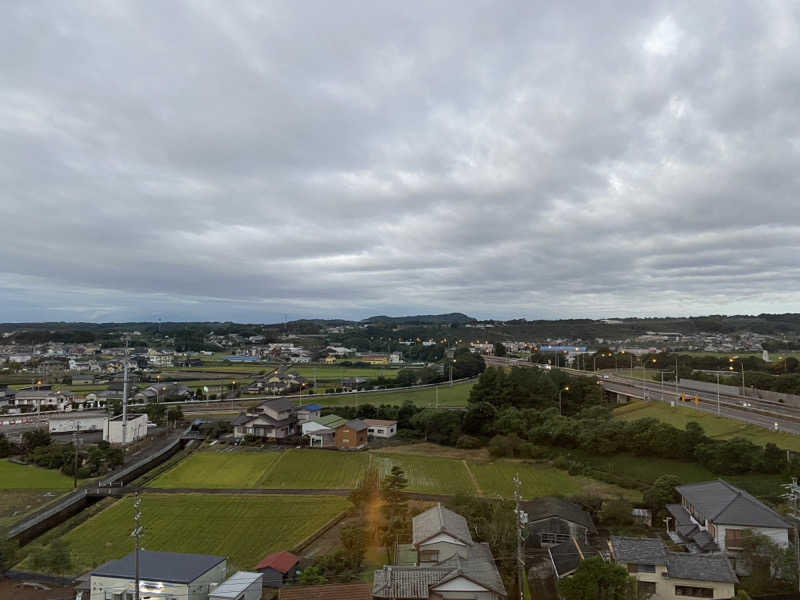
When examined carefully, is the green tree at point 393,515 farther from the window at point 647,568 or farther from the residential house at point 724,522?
the residential house at point 724,522

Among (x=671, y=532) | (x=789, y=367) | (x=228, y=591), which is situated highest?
(x=789, y=367)

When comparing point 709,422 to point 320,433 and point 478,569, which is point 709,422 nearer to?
point 478,569

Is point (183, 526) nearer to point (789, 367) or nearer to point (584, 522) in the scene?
point (584, 522)

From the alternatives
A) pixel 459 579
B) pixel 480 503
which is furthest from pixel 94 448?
pixel 459 579

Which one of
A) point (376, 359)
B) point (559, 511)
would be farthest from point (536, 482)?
point (376, 359)

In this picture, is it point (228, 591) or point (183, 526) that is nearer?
point (228, 591)

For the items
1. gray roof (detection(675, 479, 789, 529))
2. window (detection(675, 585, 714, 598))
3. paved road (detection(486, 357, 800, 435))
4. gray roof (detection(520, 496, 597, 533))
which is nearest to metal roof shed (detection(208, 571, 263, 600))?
gray roof (detection(520, 496, 597, 533))

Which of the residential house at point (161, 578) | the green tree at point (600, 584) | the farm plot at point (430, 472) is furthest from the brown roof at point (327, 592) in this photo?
the farm plot at point (430, 472)
